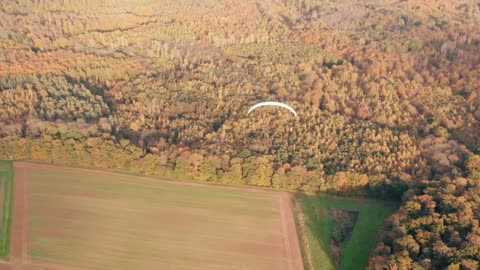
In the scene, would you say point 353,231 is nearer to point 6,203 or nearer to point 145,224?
point 145,224

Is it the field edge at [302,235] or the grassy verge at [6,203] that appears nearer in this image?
the grassy verge at [6,203]

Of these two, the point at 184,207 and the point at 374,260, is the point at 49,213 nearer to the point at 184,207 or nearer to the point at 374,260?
the point at 184,207

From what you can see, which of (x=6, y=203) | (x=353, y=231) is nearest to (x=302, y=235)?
(x=353, y=231)

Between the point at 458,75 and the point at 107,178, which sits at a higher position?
the point at 458,75

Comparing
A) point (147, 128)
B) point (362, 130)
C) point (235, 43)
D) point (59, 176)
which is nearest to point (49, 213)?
point (59, 176)

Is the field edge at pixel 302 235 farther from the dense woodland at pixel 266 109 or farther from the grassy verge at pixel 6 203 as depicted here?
the grassy verge at pixel 6 203

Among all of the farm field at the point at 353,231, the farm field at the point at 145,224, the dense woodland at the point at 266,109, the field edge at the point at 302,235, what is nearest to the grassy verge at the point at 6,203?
the farm field at the point at 145,224
